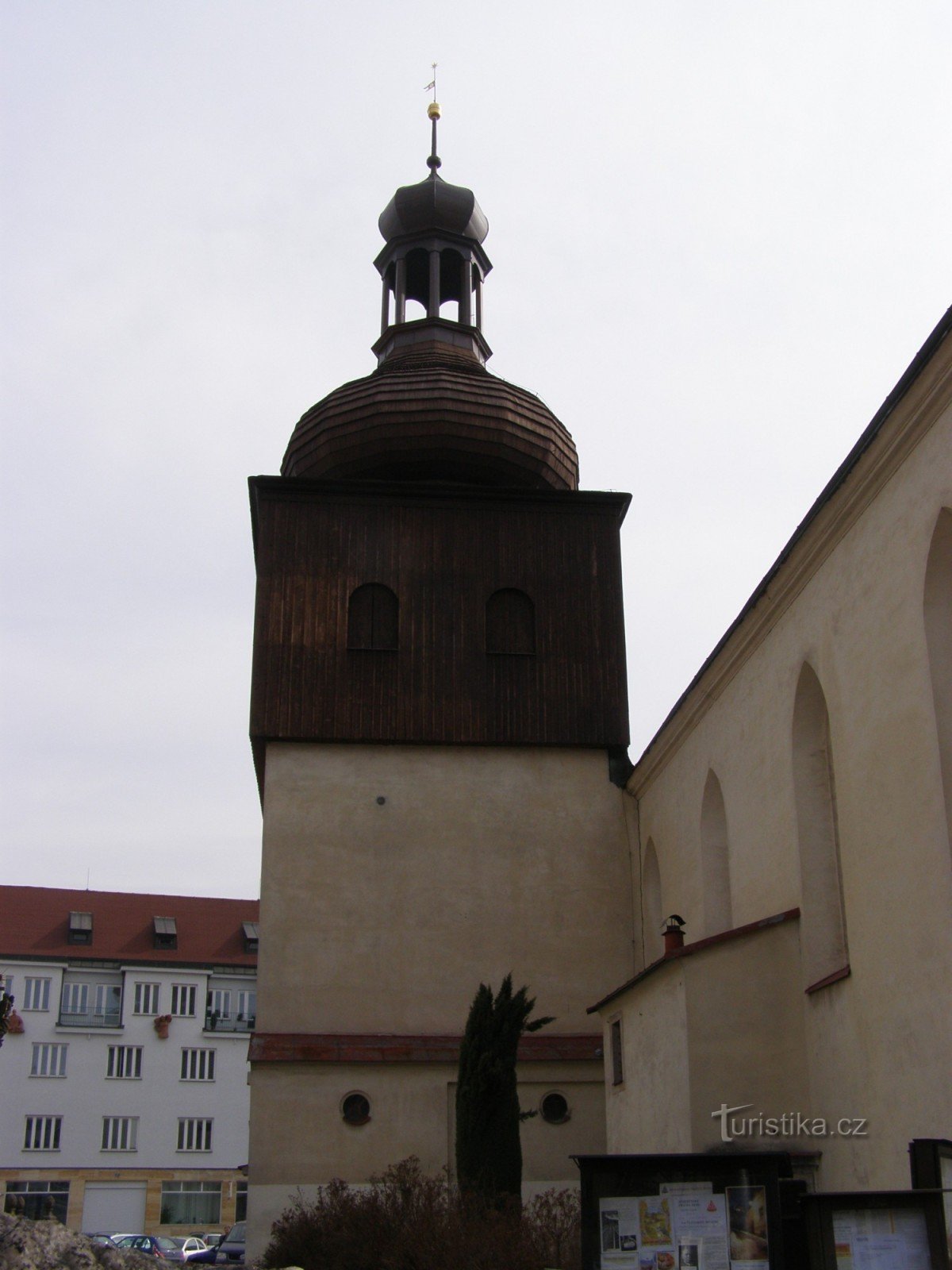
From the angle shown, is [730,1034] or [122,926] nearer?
[730,1034]

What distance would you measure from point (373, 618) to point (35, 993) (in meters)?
35.1

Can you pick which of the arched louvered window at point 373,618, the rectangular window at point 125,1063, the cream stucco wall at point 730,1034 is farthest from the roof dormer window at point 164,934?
the cream stucco wall at point 730,1034

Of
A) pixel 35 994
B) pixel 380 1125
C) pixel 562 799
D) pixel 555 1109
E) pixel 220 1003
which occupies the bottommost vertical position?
pixel 380 1125

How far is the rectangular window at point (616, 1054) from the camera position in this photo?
56.1 ft

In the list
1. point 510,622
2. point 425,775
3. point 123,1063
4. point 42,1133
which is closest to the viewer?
point 425,775

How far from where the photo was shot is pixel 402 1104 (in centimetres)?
1977

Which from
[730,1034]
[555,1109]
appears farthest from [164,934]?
[730,1034]

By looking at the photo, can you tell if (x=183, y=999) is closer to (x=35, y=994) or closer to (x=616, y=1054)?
(x=35, y=994)

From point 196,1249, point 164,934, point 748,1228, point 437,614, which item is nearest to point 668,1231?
point 748,1228

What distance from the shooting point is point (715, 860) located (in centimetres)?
1803

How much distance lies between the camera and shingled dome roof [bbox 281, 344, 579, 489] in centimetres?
2497

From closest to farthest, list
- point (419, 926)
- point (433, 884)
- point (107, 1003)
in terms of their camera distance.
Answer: point (419, 926)
point (433, 884)
point (107, 1003)

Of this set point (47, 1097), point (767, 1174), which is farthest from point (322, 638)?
point (47, 1097)

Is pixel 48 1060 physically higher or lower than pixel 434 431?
lower
